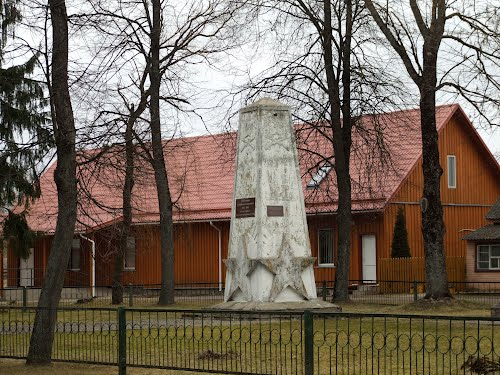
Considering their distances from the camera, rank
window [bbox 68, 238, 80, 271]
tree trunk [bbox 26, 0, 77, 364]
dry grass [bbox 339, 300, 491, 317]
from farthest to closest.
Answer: window [bbox 68, 238, 80, 271], dry grass [bbox 339, 300, 491, 317], tree trunk [bbox 26, 0, 77, 364]

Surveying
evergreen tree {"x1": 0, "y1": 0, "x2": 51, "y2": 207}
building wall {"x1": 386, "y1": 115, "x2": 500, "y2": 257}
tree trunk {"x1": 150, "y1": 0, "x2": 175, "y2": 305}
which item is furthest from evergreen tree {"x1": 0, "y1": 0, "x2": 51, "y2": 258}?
building wall {"x1": 386, "y1": 115, "x2": 500, "y2": 257}

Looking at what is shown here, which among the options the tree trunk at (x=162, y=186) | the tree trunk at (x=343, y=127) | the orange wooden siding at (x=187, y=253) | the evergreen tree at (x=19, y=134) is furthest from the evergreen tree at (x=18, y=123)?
the orange wooden siding at (x=187, y=253)

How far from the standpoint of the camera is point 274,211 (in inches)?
988

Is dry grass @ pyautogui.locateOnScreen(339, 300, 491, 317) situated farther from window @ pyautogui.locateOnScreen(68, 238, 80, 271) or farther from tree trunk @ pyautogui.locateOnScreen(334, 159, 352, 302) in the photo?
window @ pyautogui.locateOnScreen(68, 238, 80, 271)

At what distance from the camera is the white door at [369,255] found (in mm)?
44156

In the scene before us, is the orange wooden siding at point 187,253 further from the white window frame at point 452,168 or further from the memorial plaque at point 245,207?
the memorial plaque at point 245,207

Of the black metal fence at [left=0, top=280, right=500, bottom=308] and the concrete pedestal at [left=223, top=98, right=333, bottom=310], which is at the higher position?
the concrete pedestal at [left=223, top=98, right=333, bottom=310]

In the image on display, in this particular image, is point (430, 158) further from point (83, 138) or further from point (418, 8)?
point (83, 138)

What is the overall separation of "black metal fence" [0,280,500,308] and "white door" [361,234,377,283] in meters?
1.05

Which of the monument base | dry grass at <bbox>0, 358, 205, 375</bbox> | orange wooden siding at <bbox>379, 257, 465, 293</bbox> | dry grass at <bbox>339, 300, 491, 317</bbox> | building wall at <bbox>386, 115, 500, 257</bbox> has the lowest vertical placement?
dry grass at <bbox>0, 358, 205, 375</bbox>

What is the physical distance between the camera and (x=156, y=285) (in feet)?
159

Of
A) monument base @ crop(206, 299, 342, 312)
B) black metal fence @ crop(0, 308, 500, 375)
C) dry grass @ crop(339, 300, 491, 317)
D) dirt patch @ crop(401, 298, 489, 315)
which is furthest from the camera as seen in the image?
dirt patch @ crop(401, 298, 489, 315)

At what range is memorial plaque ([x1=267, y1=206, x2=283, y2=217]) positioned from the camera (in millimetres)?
25062

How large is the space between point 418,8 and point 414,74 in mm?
1867
